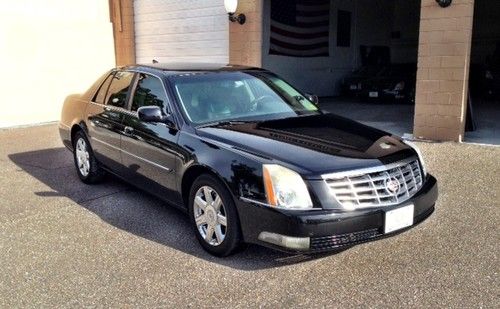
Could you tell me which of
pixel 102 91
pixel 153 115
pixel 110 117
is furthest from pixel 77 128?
pixel 153 115

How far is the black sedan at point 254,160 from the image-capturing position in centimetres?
308

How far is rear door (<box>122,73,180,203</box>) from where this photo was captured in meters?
4.00

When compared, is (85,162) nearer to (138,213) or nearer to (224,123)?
(138,213)

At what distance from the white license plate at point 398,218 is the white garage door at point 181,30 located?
26.4 feet

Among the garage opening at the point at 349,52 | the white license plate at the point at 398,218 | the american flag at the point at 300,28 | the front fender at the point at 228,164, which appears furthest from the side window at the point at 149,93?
the american flag at the point at 300,28

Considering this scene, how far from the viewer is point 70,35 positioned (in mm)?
11625

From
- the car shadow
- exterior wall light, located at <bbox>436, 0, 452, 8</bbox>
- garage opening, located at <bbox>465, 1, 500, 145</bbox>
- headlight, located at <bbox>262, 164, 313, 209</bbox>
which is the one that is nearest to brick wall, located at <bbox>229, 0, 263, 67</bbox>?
exterior wall light, located at <bbox>436, 0, 452, 8</bbox>

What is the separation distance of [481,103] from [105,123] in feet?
38.9

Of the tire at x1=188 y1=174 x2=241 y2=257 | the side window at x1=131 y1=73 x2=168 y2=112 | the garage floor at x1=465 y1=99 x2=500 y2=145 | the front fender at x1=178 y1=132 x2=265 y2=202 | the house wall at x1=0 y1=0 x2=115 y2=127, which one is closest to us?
the front fender at x1=178 y1=132 x2=265 y2=202

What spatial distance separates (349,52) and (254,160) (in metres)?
15.4

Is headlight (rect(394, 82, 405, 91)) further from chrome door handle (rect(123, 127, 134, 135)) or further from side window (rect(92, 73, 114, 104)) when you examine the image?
chrome door handle (rect(123, 127, 134, 135))

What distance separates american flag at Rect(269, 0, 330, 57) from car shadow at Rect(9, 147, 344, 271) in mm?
9238

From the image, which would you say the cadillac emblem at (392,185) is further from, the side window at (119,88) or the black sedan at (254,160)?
the side window at (119,88)

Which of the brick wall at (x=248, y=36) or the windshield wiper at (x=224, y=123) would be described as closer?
the windshield wiper at (x=224, y=123)
